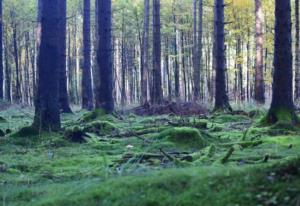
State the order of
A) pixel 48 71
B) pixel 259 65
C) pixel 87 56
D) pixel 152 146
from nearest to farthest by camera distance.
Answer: pixel 152 146 < pixel 48 71 < pixel 259 65 < pixel 87 56

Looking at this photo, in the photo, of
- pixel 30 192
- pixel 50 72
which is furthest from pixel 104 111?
pixel 30 192

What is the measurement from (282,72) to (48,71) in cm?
469

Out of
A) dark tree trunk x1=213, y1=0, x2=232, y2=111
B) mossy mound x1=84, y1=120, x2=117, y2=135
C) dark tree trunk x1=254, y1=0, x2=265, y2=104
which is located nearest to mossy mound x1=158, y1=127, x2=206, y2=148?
mossy mound x1=84, y1=120, x2=117, y2=135

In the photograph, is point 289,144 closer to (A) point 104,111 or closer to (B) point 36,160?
(B) point 36,160

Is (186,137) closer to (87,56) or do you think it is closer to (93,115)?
(93,115)

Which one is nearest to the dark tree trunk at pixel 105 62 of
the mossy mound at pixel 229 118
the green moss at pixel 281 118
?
the mossy mound at pixel 229 118

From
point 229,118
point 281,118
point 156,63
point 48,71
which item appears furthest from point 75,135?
point 156,63

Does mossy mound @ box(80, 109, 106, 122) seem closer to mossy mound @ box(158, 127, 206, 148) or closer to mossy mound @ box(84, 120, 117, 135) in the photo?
mossy mound @ box(84, 120, 117, 135)

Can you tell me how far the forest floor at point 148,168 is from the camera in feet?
12.5

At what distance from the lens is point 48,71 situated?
10680 millimetres

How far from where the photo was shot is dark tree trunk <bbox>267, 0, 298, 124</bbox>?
398 inches

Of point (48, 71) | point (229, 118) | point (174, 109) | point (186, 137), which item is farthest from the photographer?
point (174, 109)

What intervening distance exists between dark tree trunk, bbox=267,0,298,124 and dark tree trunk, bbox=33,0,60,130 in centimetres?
440

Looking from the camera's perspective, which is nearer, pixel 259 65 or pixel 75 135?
pixel 75 135
